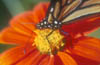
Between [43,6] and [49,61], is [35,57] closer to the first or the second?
[49,61]

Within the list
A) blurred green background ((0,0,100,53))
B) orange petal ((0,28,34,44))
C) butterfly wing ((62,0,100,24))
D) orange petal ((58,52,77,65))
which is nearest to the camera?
orange petal ((58,52,77,65))

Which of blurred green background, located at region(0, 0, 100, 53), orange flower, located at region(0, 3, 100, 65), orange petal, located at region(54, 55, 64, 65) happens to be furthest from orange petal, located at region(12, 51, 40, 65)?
blurred green background, located at region(0, 0, 100, 53)

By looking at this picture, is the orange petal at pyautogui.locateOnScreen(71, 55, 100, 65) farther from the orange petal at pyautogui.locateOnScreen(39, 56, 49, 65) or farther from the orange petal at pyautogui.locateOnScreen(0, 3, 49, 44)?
the orange petal at pyautogui.locateOnScreen(0, 3, 49, 44)

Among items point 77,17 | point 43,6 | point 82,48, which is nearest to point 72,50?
point 82,48

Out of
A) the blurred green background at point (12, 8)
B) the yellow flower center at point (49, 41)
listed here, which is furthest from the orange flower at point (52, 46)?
the blurred green background at point (12, 8)

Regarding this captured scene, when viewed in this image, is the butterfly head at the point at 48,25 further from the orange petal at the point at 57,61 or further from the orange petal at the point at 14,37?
the orange petal at the point at 57,61

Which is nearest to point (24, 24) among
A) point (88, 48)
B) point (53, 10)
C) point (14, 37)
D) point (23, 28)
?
point (23, 28)

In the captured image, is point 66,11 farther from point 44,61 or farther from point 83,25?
point 44,61
